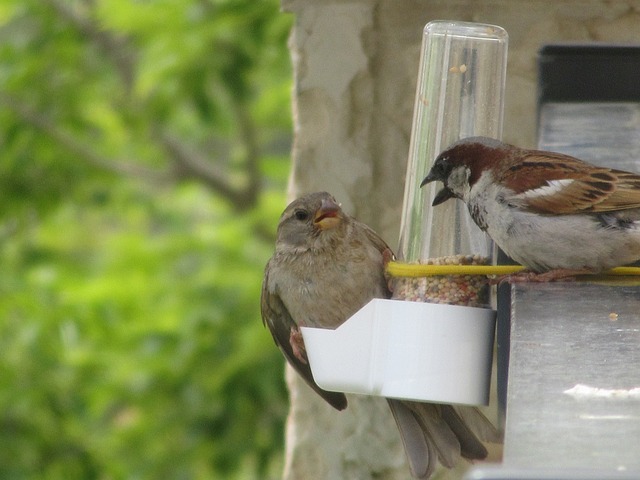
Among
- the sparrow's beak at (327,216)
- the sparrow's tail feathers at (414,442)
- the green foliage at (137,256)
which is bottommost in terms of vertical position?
the green foliage at (137,256)

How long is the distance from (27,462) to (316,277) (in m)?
2.45

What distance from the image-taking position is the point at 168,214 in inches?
257

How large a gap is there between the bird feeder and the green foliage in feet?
7.46

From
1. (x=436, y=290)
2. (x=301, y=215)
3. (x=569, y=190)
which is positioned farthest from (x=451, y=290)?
(x=301, y=215)

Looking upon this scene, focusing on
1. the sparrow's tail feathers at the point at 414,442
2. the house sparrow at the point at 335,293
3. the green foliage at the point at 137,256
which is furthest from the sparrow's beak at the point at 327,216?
the green foliage at the point at 137,256

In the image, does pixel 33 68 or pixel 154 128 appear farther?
pixel 154 128

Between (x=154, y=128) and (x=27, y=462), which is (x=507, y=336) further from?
(x=154, y=128)

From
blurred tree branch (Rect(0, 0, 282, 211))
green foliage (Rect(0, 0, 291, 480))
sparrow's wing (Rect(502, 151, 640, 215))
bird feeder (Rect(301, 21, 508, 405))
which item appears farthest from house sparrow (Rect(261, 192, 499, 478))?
blurred tree branch (Rect(0, 0, 282, 211))

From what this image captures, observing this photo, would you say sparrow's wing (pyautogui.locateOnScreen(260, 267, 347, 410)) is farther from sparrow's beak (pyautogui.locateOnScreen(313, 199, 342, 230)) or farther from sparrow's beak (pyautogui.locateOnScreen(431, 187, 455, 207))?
sparrow's beak (pyautogui.locateOnScreen(431, 187, 455, 207))

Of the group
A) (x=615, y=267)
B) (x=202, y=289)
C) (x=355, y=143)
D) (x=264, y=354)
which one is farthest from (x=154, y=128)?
(x=615, y=267)

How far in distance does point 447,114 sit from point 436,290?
41 centimetres

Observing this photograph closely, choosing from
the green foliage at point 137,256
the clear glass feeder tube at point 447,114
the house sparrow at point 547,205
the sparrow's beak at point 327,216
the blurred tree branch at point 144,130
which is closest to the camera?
the house sparrow at point 547,205

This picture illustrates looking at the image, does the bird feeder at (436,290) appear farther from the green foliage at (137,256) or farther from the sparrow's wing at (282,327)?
the green foliage at (137,256)

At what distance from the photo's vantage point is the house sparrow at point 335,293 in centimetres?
250
